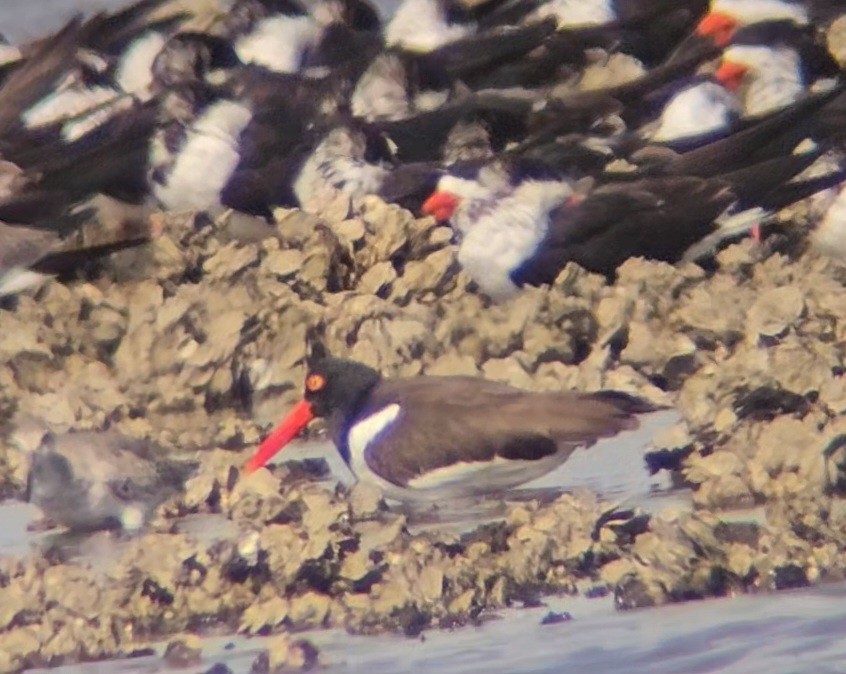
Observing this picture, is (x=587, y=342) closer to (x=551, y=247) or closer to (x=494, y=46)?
(x=551, y=247)

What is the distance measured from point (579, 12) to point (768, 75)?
31.0 inches

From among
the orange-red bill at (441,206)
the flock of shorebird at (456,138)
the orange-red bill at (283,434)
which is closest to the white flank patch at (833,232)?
the flock of shorebird at (456,138)

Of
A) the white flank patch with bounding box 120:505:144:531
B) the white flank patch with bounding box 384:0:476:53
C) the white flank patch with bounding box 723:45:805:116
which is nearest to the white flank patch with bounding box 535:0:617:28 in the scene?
the white flank patch with bounding box 384:0:476:53

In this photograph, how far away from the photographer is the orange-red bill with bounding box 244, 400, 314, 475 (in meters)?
4.39

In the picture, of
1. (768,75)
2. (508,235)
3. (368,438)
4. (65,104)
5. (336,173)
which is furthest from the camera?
(65,104)

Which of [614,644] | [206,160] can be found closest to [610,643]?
[614,644]

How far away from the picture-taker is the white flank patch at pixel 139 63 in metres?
6.94

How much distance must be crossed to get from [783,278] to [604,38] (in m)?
1.92

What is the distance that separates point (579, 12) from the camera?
Answer: 6.98m

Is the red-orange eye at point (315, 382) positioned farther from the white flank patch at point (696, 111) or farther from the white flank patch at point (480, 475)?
the white flank patch at point (696, 111)

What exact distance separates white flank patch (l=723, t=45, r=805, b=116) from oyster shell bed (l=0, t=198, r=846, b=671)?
1159mm

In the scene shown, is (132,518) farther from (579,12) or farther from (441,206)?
(579,12)

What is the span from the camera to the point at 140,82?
6.96m

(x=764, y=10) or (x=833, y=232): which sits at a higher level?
(x=764, y=10)
